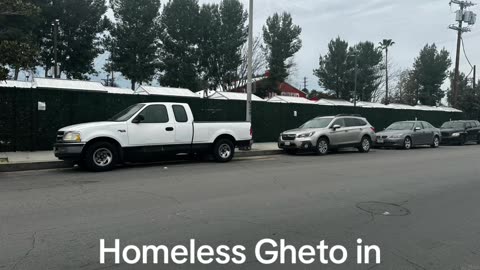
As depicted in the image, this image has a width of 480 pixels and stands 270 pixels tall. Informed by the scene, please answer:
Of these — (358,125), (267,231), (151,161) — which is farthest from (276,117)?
(267,231)

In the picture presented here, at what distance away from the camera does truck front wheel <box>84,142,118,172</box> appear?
10.6m

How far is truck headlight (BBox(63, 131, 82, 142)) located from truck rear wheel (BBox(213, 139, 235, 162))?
4326 millimetres

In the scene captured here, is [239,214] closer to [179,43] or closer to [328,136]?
[328,136]

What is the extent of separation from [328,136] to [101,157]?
9435mm

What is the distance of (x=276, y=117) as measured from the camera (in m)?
21.7

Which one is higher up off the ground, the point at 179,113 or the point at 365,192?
the point at 179,113

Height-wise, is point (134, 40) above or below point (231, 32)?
below

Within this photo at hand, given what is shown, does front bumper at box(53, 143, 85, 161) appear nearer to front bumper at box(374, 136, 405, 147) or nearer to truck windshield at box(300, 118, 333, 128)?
truck windshield at box(300, 118, 333, 128)

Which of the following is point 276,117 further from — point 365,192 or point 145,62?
point 145,62

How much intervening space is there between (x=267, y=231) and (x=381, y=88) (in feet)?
235

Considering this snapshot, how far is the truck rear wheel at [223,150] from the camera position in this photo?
1303 cm

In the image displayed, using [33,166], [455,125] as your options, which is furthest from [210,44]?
[33,166]

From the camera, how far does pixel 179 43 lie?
135 ft

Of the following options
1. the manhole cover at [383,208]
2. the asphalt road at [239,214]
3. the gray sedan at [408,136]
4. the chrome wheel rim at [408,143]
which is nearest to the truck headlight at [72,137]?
the asphalt road at [239,214]
